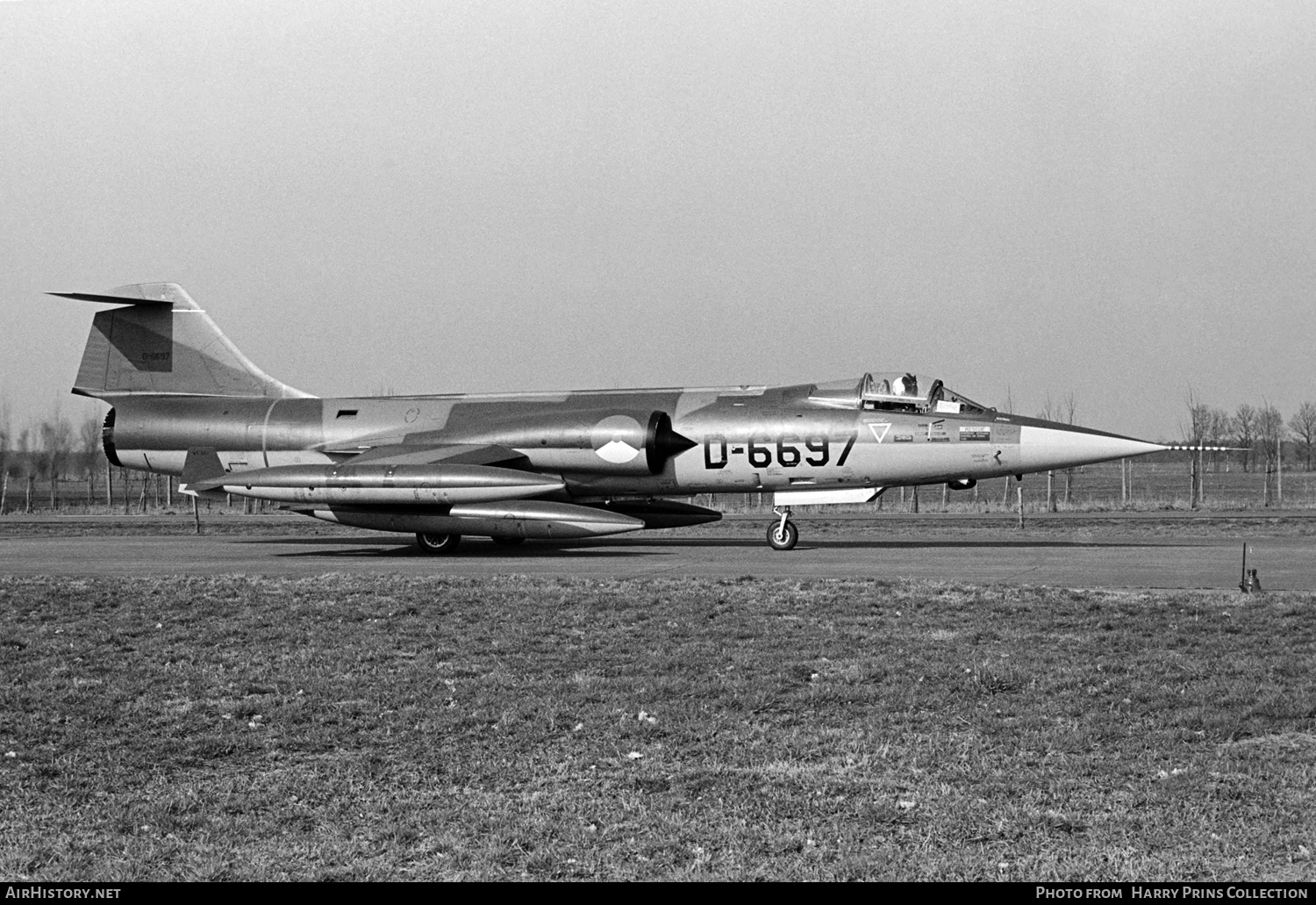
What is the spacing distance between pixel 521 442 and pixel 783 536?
483 cm

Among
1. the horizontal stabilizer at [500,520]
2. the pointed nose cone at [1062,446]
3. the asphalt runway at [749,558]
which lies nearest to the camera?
the asphalt runway at [749,558]

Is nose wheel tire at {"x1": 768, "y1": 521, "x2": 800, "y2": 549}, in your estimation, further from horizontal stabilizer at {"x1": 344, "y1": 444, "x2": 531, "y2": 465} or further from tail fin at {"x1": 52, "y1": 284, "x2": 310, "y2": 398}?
tail fin at {"x1": 52, "y1": 284, "x2": 310, "y2": 398}

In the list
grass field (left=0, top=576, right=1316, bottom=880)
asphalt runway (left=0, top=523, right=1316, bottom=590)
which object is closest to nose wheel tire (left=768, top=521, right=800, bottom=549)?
asphalt runway (left=0, top=523, right=1316, bottom=590)

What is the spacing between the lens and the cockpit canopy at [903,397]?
20531mm

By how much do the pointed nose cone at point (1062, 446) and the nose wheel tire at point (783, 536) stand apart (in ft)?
13.1

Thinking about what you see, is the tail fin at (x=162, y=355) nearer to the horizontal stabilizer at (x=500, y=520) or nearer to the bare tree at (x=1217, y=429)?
the horizontal stabilizer at (x=500, y=520)

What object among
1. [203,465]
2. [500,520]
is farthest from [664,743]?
[203,465]

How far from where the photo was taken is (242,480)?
2070 centimetres

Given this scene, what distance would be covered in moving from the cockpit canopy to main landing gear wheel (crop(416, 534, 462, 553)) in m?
6.91

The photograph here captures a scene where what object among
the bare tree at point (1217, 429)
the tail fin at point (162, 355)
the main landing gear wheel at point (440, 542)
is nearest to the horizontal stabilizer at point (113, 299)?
the tail fin at point (162, 355)

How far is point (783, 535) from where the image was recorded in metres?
21.3

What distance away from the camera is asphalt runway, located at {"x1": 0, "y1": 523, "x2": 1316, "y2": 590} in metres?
16.2

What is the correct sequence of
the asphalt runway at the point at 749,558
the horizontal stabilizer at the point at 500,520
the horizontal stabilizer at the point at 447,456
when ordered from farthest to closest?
the horizontal stabilizer at the point at 447,456 → the horizontal stabilizer at the point at 500,520 → the asphalt runway at the point at 749,558

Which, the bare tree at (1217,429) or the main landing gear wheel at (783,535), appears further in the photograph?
the bare tree at (1217,429)
